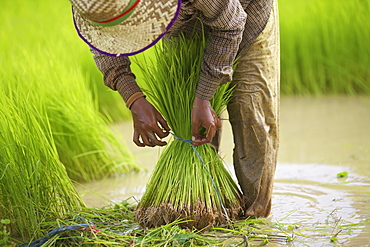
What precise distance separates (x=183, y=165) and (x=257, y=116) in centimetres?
38

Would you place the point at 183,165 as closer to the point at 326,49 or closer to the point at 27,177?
the point at 27,177

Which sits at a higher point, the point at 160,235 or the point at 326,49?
the point at 326,49

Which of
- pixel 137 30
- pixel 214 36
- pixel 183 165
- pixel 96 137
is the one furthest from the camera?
pixel 96 137

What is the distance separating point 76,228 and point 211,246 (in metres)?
0.52

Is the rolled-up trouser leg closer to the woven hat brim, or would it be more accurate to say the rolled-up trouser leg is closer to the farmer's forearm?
the farmer's forearm

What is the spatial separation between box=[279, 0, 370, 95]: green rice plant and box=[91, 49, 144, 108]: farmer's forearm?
2.85 metres

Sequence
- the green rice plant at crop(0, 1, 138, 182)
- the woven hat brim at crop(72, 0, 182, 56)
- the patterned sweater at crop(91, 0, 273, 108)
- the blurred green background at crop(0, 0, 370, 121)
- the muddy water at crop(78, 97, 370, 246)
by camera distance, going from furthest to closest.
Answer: the blurred green background at crop(0, 0, 370, 121), the green rice plant at crop(0, 1, 138, 182), the muddy water at crop(78, 97, 370, 246), the patterned sweater at crop(91, 0, 273, 108), the woven hat brim at crop(72, 0, 182, 56)

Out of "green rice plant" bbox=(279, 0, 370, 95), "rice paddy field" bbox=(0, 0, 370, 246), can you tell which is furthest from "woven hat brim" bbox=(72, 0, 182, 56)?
"green rice plant" bbox=(279, 0, 370, 95)

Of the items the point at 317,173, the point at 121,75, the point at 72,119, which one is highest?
the point at 121,75

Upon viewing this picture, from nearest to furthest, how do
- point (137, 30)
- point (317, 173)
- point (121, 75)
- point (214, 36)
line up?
point (137, 30) → point (214, 36) → point (121, 75) → point (317, 173)

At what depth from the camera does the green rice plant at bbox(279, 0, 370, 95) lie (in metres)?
4.53

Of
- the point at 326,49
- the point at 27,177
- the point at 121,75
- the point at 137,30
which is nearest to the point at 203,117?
the point at 121,75

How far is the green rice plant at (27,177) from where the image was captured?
2.11 metres

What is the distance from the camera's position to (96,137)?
3311mm
